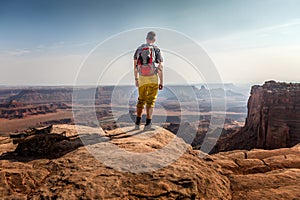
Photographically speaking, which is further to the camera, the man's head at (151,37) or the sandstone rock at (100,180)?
the man's head at (151,37)

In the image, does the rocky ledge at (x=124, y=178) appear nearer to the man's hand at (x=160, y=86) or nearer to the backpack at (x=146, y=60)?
the man's hand at (x=160, y=86)

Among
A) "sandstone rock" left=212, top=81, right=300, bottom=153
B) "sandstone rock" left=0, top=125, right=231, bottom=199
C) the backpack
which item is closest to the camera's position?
"sandstone rock" left=0, top=125, right=231, bottom=199

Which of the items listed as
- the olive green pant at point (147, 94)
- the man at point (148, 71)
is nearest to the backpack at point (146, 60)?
the man at point (148, 71)

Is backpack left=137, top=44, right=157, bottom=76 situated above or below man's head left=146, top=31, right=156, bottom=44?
below

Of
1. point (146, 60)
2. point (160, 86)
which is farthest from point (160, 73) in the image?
point (146, 60)

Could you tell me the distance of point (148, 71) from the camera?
249 inches

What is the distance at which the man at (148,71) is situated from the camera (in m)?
6.29

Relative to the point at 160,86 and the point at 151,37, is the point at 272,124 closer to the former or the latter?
the point at 160,86

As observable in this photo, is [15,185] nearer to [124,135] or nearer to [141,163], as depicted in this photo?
[141,163]

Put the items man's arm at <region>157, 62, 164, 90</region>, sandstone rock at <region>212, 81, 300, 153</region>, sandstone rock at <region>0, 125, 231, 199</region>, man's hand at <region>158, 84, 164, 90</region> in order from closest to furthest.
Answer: sandstone rock at <region>0, 125, 231, 199</region> → man's arm at <region>157, 62, 164, 90</region> → man's hand at <region>158, 84, 164, 90</region> → sandstone rock at <region>212, 81, 300, 153</region>

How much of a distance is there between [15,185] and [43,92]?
198 m

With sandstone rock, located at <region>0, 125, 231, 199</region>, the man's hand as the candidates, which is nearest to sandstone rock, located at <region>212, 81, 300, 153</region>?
the man's hand

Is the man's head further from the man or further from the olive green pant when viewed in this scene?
the olive green pant

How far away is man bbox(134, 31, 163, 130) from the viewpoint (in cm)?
629
